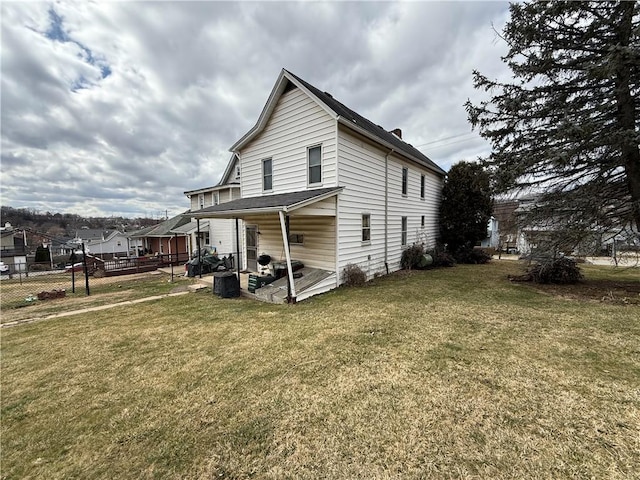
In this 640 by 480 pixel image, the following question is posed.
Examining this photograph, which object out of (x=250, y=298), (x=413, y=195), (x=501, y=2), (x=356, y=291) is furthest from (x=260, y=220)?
(x=501, y=2)

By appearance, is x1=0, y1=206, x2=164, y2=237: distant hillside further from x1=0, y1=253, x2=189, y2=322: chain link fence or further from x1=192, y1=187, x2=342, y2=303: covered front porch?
x1=192, y1=187, x2=342, y2=303: covered front porch

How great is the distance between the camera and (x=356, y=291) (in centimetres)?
823

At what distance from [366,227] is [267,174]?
15.7 feet

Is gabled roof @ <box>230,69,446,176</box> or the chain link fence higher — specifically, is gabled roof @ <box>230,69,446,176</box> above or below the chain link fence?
above

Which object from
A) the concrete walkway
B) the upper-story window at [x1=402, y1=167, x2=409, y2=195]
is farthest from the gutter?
the concrete walkway

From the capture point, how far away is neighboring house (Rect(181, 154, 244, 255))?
17156 mm

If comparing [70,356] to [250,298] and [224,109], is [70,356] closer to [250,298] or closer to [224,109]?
[250,298]

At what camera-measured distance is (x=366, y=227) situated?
997 cm

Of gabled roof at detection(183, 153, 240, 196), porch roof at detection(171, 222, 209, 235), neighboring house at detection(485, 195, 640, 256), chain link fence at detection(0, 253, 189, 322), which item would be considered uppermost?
gabled roof at detection(183, 153, 240, 196)

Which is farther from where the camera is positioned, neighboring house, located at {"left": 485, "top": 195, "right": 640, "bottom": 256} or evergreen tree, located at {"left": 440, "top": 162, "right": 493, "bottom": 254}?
evergreen tree, located at {"left": 440, "top": 162, "right": 493, "bottom": 254}

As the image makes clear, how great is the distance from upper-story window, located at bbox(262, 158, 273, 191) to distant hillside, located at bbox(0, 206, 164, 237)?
5200 cm

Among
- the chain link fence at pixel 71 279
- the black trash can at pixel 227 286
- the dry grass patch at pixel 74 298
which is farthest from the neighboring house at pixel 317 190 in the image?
the chain link fence at pixel 71 279

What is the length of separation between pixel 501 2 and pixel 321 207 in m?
9.53

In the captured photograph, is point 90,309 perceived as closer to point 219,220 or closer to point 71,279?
point 71,279
